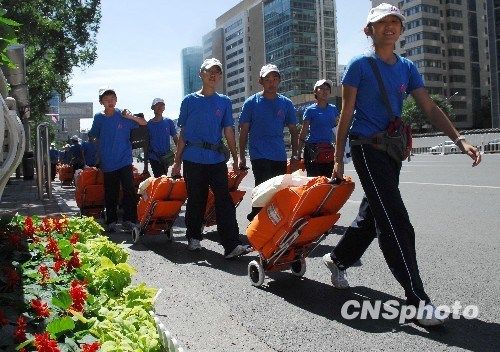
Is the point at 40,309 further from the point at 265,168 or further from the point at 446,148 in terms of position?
the point at 446,148

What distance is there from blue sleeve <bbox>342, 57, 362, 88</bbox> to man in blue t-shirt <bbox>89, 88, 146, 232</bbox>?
4542mm

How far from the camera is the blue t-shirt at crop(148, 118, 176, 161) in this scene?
9852 millimetres

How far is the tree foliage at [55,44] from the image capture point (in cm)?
2520

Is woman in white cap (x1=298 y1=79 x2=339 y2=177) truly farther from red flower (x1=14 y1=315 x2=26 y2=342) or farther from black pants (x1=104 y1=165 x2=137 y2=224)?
red flower (x1=14 y1=315 x2=26 y2=342)

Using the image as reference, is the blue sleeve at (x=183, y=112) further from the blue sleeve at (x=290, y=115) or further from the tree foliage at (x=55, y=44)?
the tree foliage at (x=55, y=44)

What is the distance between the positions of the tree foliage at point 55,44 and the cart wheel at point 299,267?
69.0 ft

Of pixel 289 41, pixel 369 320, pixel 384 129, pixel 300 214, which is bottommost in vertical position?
pixel 369 320

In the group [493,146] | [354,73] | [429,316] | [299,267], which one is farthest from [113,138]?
[493,146]

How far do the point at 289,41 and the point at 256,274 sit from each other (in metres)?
138

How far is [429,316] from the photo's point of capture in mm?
3555

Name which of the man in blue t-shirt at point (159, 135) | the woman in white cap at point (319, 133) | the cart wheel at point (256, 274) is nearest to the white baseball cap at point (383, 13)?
the cart wheel at point (256, 274)

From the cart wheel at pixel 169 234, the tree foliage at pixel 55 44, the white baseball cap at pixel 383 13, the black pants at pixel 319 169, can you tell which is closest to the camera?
the white baseball cap at pixel 383 13

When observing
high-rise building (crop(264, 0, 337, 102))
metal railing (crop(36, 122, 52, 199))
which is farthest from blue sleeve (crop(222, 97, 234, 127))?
high-rise building (crop(264, 0, 337, 102))

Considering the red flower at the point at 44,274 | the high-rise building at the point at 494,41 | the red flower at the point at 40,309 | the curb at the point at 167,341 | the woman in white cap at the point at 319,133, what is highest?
the high-rise building at the point at 494,41
